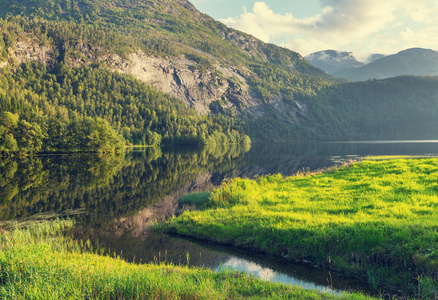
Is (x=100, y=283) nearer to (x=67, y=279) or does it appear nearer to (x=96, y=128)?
(x=67, y=279)

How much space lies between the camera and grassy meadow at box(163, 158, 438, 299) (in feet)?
39.5

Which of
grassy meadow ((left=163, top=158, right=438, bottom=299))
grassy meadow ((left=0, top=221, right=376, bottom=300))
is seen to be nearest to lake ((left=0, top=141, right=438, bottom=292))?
grassy meadow ((left=163, top=158, right=438, bottom=299))

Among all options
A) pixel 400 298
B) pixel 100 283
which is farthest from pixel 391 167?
pixel 100 283

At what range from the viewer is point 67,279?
9.61 m

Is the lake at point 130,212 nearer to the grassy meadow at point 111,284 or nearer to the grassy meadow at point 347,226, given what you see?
the grassy meadow at point 347,226

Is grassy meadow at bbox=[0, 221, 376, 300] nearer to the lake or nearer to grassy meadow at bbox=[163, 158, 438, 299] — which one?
the lake

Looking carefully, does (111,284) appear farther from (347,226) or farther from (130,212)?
(130,212)

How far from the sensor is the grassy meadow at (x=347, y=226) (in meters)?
12.0

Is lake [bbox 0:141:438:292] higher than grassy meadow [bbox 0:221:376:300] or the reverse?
the reverse

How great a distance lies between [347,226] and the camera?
14688 mm

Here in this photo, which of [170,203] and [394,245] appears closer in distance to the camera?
[394,245]

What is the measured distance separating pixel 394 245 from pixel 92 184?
4000 centimetres

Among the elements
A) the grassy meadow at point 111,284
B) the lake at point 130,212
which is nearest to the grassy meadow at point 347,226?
the lake at point 130,212

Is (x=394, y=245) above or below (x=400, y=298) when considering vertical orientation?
above
